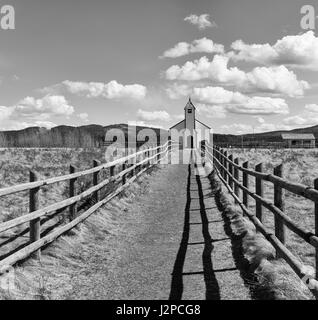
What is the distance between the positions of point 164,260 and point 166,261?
2.6 inches

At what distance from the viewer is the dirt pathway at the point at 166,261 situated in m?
5.56

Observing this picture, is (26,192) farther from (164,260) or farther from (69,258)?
(164,260)

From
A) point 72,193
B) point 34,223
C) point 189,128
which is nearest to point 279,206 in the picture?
point 34,223

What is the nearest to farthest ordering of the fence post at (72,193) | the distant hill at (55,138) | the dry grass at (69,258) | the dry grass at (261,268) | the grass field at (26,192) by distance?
the dry grass at (261,268) < the dry grass at (69,258) < the grass field at (26,192) < the fence post at (72,193) < the distant hill at (55,138)

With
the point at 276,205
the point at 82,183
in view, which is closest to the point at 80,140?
the point at 82,183

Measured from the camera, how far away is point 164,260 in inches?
273

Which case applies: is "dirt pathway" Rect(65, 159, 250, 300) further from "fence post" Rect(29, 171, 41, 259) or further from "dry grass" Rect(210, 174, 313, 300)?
"fence post" Rect(29, 171, 41, 259)

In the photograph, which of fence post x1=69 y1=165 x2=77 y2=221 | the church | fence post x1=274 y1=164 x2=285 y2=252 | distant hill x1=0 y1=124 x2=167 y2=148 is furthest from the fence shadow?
the church

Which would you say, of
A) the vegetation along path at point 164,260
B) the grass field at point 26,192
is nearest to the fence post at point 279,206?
the vegetation along path at point 164,260

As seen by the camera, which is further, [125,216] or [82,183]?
[82,183]

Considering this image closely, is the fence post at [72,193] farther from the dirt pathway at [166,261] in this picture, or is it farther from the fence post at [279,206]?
the fence post at [279,206]
